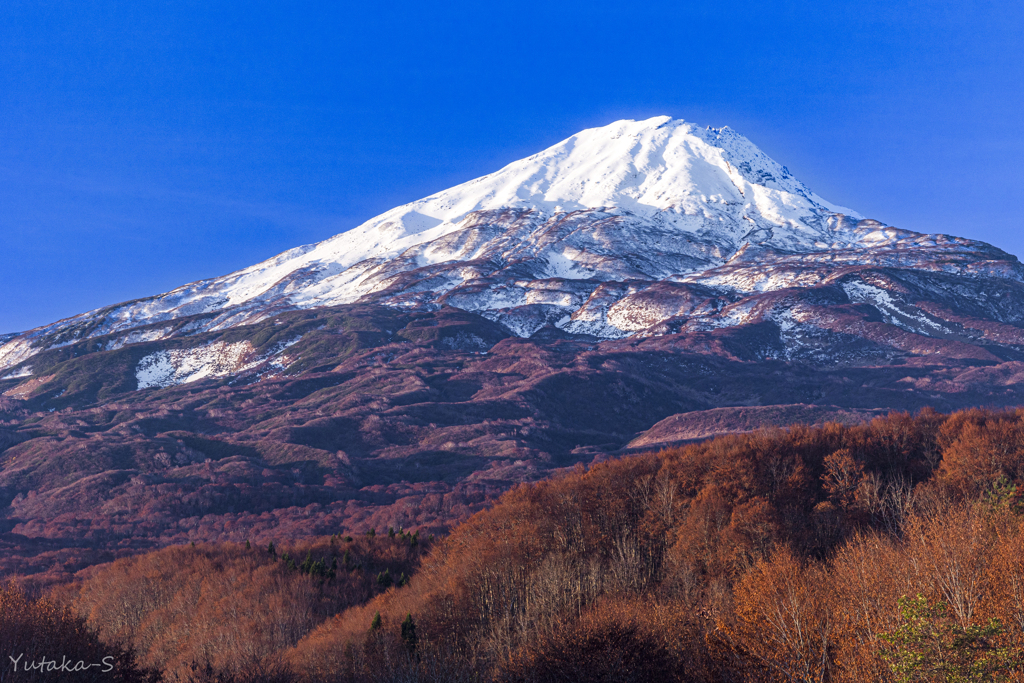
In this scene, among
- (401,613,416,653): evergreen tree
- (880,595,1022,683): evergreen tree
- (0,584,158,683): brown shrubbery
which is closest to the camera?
(880,595,1022,683): evergreen tree

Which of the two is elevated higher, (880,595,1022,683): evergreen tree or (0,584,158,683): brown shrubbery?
(0,584,158,683): brown shrubbery

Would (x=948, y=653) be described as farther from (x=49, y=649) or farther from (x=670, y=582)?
(x=49, y=649)

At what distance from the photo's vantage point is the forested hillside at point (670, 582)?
24.9m

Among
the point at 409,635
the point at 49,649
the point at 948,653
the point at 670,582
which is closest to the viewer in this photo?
the point at 948,653

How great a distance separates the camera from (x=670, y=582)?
47.6 m

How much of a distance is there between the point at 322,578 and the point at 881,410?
170 meters

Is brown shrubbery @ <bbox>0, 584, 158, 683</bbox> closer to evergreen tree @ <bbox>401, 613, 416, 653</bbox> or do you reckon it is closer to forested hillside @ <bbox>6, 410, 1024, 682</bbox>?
forested hillside @ <bbox>6, 410, 1024, 682</bbox>

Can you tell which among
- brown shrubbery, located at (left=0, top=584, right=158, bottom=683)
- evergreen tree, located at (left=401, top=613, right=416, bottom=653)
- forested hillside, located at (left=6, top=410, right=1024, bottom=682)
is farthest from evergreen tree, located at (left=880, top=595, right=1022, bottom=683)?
brown shrubbery, located at (left=0, top=584, right=158, bottom=683)

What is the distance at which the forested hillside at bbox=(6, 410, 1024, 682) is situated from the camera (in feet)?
81.8

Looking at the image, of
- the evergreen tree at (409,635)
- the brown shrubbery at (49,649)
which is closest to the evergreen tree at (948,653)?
the evergreen tree at (409,635)

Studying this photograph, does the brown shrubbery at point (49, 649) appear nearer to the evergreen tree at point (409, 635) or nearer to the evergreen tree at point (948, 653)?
the evergreen tree at point (409, 635)

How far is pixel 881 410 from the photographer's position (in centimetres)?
18638

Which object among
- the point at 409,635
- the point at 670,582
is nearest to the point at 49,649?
the point at 409,635

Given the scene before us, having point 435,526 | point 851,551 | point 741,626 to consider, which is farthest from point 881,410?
point 741,626
